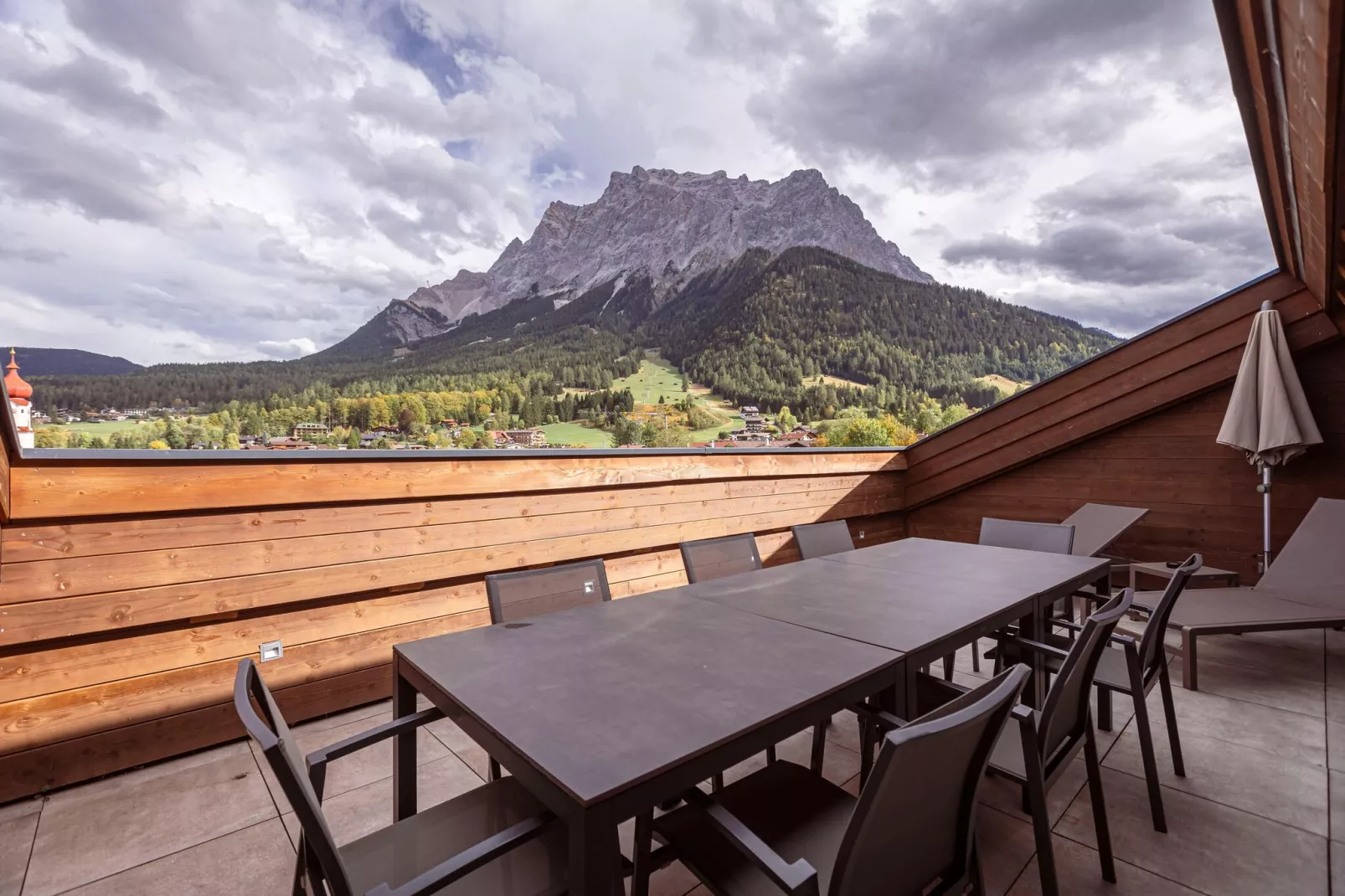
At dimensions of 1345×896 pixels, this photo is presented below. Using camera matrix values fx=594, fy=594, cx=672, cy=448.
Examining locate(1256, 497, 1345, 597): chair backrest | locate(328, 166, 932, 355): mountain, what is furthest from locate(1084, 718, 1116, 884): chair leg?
locate(328, 166, 932, 355): mountain

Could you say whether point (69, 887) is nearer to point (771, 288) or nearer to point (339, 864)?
point (339, 864)

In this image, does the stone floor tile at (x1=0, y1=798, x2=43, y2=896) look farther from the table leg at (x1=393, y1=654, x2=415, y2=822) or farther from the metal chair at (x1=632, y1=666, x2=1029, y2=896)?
the metal chair at (x1=632, y1=666, x2=1029, y2=896)

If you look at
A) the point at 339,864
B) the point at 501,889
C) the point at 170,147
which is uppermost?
the point at 170,147

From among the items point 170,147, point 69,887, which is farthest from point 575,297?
point 69,887

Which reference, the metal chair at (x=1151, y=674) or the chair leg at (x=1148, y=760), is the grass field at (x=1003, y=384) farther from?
the chair leg at (x=1148, y=760)

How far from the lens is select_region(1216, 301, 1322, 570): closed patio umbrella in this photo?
3785 millimetres

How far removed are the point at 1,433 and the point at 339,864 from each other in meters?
2.08

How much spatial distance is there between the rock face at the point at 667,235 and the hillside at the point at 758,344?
1.41 feet

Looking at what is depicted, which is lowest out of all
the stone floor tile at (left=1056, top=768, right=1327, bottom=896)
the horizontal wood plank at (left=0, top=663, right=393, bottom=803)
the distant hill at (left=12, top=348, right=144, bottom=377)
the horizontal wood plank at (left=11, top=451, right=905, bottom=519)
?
the stone floor tile at (left=1056, top=768, right=1327, bottom=896)

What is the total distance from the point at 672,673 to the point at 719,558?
1.22 m

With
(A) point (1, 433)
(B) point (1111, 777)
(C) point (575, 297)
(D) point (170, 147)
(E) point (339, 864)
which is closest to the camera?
(E) point (339, 864)

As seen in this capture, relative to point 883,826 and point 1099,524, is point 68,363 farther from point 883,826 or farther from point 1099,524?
point 1099,524

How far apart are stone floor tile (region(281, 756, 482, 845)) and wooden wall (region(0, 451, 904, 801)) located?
2.48 ft

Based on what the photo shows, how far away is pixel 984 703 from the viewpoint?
882 mm
